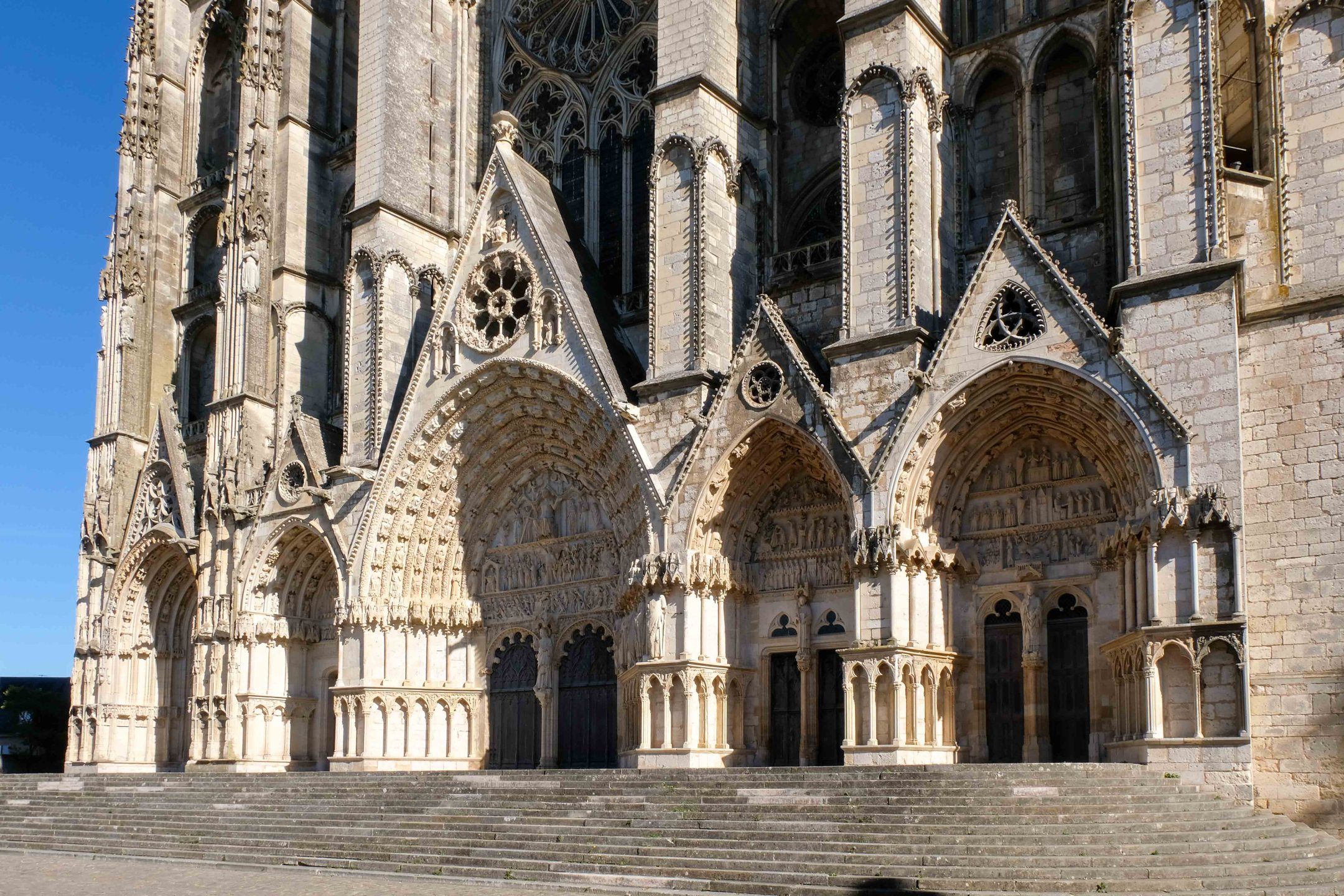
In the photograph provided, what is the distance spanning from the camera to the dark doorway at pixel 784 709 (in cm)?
2052

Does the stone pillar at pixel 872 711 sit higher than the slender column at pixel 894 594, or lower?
lower

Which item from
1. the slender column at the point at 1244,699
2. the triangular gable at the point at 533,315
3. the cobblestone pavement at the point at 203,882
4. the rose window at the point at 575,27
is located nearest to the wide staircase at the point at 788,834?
the cobblestone pavement at the point at 203,882

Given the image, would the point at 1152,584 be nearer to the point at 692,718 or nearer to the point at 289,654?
the point at 692,718

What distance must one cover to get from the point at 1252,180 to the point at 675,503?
8690 millimetres

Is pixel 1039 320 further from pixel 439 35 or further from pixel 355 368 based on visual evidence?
pixel 439 35

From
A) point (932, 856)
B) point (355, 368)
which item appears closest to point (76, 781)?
point (355, 368)

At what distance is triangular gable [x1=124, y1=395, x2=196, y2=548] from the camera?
93.9 ft

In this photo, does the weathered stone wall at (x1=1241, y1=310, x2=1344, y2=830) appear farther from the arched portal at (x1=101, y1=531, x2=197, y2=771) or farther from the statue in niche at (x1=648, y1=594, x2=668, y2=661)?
the arched portal at (x1=101, y1=531, x2=197, y2=771)

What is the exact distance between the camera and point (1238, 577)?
50.5 feet

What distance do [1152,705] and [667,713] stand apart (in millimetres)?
6930

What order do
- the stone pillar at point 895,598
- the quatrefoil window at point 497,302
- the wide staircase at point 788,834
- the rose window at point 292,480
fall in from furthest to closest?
the rose window at point 292,480, the quatrefoil window at point 497,302, the stone pillar at point 895,598, the wide staircase at point 788,834

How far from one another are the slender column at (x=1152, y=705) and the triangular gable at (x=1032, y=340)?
2.78m

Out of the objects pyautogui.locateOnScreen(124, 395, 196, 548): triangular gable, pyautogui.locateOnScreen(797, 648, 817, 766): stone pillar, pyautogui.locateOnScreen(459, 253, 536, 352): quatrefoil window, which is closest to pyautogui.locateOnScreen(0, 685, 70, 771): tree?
pyautogui.locateOnScreen(124, 395, 196, 548): triangular gable

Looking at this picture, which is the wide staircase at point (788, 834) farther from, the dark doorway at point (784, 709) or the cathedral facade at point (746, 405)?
the dark doorway at point (784, 709)
